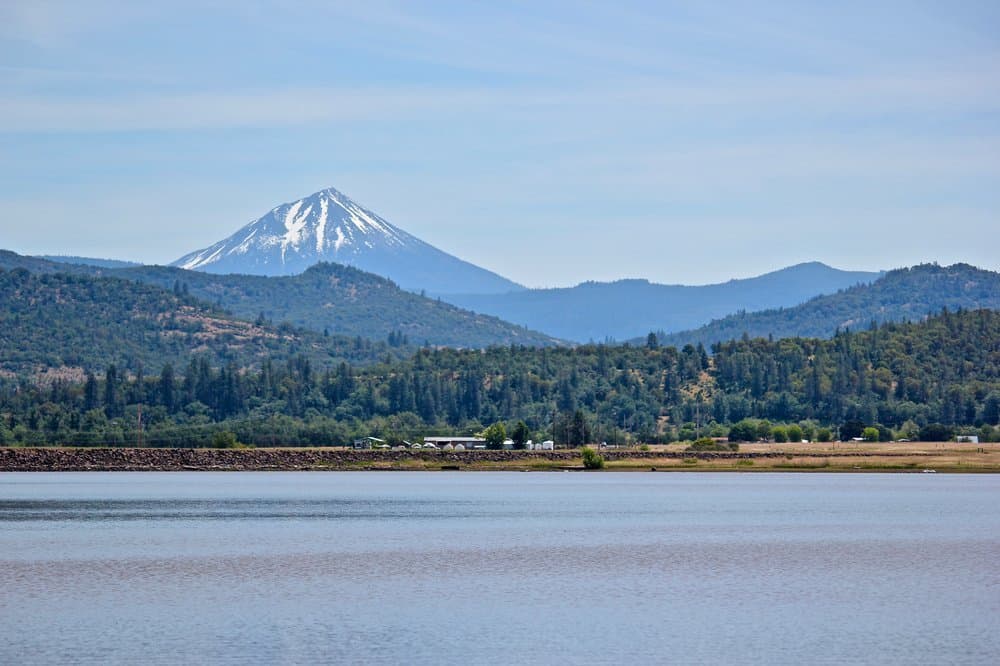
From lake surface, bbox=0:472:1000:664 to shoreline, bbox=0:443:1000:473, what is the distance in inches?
2502

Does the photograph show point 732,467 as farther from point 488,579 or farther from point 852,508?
point 488,579

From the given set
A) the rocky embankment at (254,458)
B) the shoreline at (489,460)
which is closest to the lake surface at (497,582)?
the shoreline at (489,460)

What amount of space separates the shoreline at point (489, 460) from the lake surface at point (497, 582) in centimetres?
6355

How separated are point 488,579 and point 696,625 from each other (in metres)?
13.0

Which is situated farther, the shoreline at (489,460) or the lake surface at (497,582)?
the shoreline at (489,460)

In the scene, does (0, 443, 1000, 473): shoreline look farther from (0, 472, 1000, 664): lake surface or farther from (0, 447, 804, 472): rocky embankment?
(0, 472, 1000, 664): lake surface

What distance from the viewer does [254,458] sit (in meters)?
180

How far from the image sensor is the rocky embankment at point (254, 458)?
549 feet

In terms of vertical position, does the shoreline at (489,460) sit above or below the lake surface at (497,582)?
above

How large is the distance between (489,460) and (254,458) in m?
29.3

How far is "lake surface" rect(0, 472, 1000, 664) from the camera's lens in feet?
133

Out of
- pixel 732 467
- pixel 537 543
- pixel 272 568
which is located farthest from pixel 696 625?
pixel 732 467

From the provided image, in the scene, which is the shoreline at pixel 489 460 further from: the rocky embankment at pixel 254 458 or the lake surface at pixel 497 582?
the lake surface at pixel 497 582

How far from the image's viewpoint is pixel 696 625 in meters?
44.5
